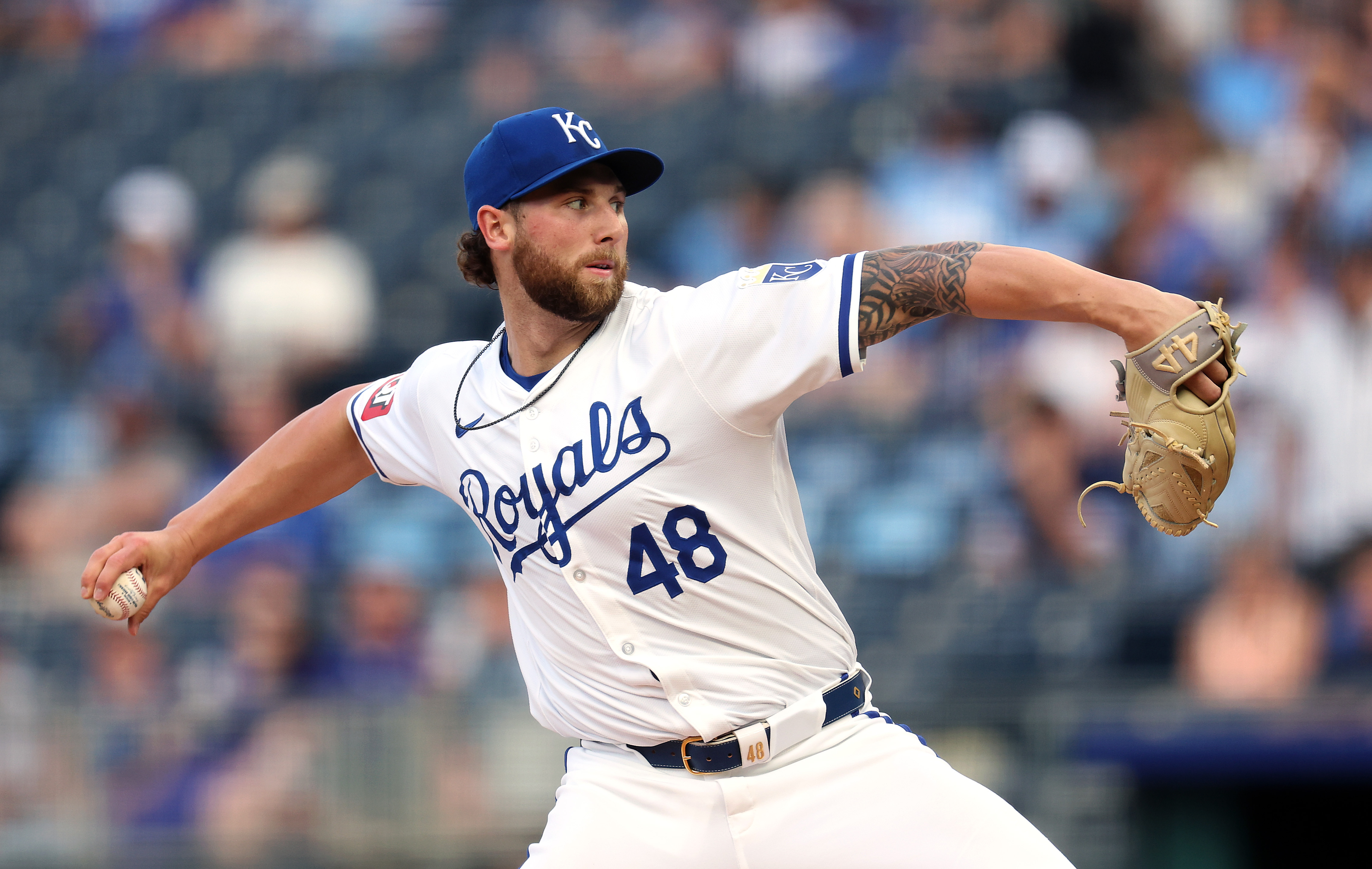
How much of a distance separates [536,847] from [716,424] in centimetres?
101

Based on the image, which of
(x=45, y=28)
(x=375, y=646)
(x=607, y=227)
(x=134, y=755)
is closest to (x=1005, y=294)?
(x=607, y=227)

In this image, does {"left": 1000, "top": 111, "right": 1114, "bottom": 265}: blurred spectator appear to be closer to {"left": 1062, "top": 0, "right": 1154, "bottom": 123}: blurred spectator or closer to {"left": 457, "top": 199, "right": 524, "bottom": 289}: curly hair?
{"left": 1062, "top": 0, "right": 1154, "bottom": 123}: blurred spectator

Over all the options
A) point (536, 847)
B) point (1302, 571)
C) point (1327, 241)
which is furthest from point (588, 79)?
point (536, 847)

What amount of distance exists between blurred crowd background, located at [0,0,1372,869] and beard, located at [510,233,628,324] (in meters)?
3.21

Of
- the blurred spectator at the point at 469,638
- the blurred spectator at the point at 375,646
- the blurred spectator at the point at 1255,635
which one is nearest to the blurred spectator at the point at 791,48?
the blurred spectator at the point at 469,638

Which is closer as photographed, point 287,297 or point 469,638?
point 469,638

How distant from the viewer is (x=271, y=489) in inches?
146

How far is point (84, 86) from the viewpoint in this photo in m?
10.1

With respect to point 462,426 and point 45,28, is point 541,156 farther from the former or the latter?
point 45,28

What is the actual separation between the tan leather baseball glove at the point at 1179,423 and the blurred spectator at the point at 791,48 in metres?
6.21

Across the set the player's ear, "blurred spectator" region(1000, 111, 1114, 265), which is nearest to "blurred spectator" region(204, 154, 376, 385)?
"blurred spectator" region(1000, 111, 1114, 265)

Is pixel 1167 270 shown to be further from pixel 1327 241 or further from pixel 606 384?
pixel 606 384

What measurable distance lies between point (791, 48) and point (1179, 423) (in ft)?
21.5

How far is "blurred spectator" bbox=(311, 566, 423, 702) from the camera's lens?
6.69 meters
